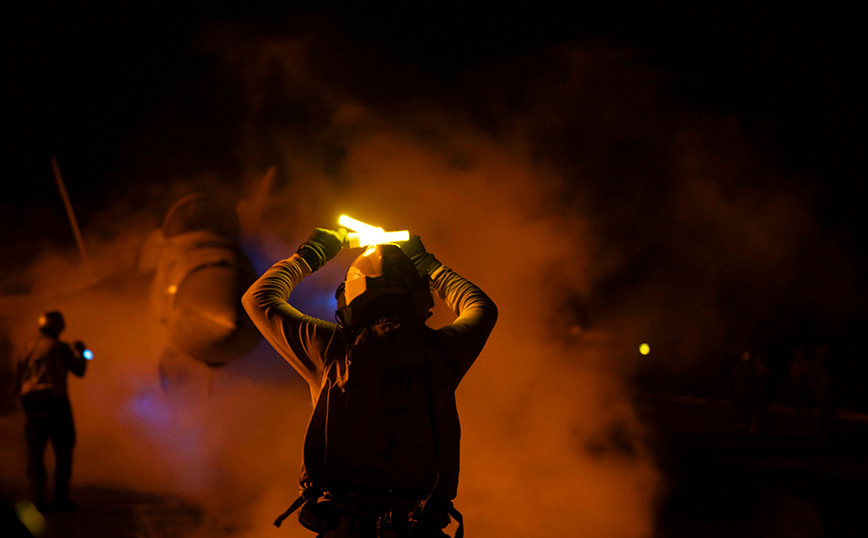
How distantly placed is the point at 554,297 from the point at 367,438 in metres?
5.06

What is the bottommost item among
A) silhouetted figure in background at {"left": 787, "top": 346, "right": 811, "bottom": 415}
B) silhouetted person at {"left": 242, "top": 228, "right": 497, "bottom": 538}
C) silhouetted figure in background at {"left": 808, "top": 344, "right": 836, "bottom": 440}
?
silhouetted person at {"left": 242, "top": 228, "right": 497, "bottom": 538}

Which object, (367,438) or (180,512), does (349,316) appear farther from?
(180,512)

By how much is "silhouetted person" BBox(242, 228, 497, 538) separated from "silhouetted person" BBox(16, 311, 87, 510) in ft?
13.3

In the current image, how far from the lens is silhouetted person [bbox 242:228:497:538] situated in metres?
1.62

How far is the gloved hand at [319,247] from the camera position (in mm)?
1977

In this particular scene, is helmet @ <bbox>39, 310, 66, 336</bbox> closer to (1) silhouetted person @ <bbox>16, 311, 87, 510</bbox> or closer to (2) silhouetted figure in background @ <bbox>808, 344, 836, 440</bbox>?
(1) silhouetted person @ <bbox>16, 311, 87, 510</bbox>

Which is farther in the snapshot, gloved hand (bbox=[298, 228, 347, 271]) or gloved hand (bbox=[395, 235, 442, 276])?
gloved hand (bbox=[395, 235, 442, 276])

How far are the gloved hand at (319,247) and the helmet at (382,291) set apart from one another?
21 centimetres

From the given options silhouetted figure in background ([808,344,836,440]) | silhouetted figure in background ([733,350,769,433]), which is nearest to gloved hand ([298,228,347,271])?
silhouetted figure in background ([808,344,836,440])

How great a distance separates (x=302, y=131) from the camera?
22.8 ft

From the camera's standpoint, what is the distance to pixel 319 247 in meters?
2.03

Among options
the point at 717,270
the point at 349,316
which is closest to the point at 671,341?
the point at 717,270

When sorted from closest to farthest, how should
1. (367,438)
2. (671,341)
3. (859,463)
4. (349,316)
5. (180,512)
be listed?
1. (367,438)
2. (349,316)
3. (180,512)
4. (859,463)
5. (671,341)

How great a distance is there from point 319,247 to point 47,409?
4115 mm
